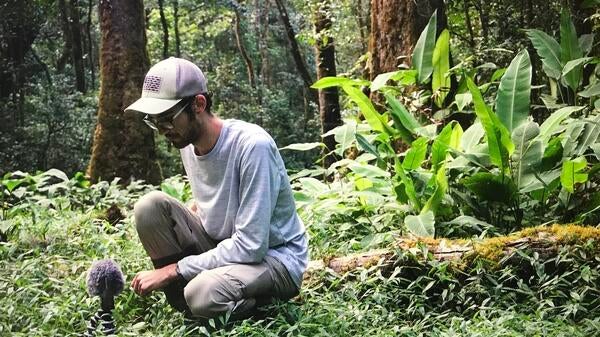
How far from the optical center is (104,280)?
323 cm

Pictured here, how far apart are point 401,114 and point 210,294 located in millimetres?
2851

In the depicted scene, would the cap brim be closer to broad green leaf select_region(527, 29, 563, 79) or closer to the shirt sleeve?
the shirt sleeve

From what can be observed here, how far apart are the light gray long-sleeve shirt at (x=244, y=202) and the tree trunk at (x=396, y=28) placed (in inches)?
144

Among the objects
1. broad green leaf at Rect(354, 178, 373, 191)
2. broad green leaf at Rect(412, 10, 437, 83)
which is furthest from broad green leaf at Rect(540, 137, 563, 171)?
broad green leaf at Rect(412, 10, 437, 83)

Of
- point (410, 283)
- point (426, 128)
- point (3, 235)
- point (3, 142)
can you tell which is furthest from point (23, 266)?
point (3, 142)

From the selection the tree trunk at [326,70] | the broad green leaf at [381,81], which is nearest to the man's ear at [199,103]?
the broad green leaf at [381,81]

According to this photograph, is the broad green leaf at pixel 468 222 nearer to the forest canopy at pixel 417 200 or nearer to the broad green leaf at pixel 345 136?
the forest canopy at pixel 417 200

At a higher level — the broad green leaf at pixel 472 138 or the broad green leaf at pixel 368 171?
the broad green leaf at pixel 472 138

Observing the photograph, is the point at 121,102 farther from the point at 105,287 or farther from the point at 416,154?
the point at 105,287

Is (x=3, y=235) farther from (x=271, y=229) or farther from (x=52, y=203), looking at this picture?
(x=271, y=229)

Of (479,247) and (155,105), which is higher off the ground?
(155,105)

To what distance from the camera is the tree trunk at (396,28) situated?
21.9 ft

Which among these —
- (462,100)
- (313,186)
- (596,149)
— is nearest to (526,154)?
(596,149)

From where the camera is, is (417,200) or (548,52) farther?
(548,52)
